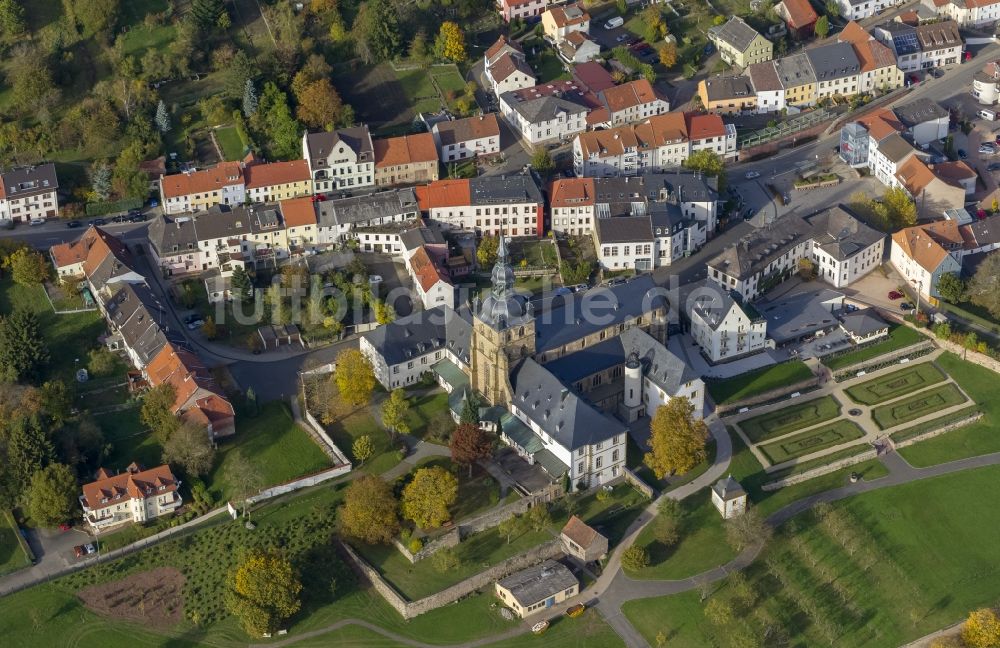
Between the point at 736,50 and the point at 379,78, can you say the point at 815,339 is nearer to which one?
the point at 736,50

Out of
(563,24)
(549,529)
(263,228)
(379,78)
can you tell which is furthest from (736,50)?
(549,529)

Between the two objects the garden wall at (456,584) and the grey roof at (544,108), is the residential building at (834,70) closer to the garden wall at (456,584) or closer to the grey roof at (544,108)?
the grey roof at (544,108)

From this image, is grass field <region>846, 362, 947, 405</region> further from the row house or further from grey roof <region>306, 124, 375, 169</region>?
grey roof <region>306, 124, 375, 169</region>

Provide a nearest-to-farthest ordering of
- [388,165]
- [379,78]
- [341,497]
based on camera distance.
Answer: [341,497], [388,165], [379,78]

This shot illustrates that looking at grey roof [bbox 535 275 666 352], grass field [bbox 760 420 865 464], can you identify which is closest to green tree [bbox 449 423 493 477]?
grey roof [bbox 535 275 666 352]

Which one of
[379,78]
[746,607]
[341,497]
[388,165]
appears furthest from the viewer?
[379,78]

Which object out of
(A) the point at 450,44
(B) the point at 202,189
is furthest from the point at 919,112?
(B) the point at 202,189

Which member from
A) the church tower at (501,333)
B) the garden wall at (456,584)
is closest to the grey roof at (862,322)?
the church tower at (501,333)

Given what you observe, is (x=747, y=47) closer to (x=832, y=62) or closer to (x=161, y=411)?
(x=832, y=62)
